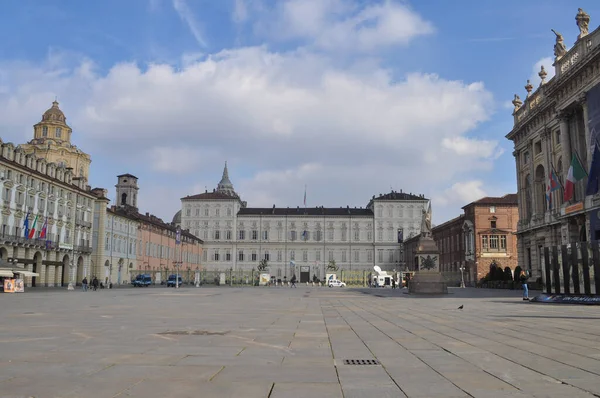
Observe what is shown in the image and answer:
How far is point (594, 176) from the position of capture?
3925 centimetres

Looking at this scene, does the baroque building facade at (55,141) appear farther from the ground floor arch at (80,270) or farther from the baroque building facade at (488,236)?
the baroque building facade at (488,236)

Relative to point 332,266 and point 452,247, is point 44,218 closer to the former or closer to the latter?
point 452,247

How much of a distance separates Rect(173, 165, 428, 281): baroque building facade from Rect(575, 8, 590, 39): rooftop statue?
276 ft

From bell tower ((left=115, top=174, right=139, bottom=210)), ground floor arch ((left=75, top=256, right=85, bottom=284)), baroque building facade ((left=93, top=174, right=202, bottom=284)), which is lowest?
ground floor arch ((left=75, top=256, right=85, bottom=284))

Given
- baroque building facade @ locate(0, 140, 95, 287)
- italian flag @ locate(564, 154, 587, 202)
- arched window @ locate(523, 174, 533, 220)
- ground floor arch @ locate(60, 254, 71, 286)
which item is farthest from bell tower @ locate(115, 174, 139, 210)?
italian flag @ locate(564, 154, 587, 202)

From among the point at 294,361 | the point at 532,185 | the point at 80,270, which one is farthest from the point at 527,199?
the point at 294,361

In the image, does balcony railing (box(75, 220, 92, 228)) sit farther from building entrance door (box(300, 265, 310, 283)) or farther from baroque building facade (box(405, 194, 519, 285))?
building entrance door (box(300, 265, 310, 283))

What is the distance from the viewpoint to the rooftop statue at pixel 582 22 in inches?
1802

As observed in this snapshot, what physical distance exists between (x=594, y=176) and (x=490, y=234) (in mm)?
37815

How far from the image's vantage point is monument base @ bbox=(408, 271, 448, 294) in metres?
38.8

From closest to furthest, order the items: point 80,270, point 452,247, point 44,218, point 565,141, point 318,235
Result: point 565,141 < point 44,218 < point 80,270 < point 452,247 < point 318,235

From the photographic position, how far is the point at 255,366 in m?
7.68

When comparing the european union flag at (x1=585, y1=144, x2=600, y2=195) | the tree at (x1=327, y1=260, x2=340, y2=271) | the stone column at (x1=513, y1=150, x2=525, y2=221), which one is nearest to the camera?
the european union flag at (x1=585, y1=144, x2=600, y2=195)

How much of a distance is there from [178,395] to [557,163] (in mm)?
54475
